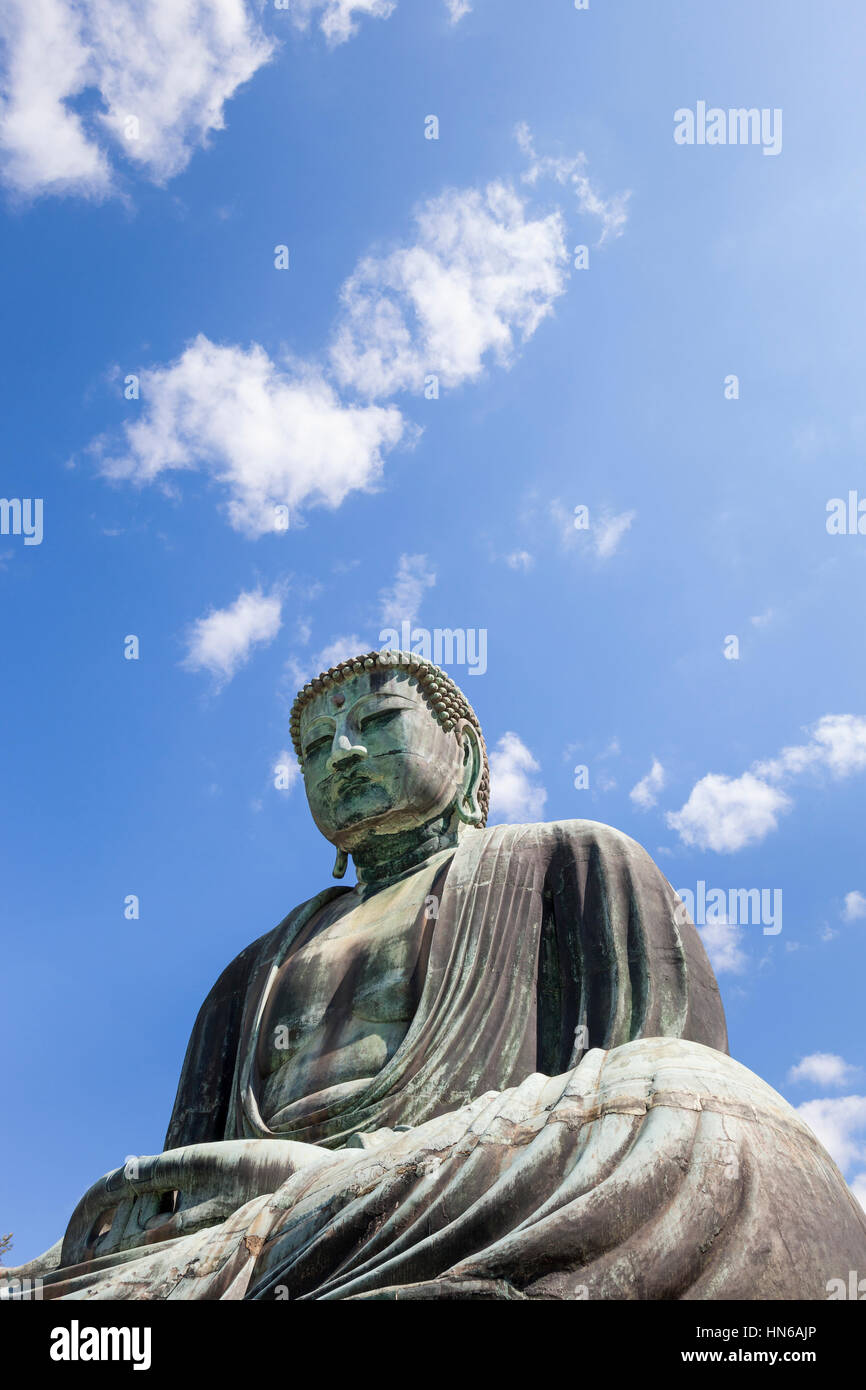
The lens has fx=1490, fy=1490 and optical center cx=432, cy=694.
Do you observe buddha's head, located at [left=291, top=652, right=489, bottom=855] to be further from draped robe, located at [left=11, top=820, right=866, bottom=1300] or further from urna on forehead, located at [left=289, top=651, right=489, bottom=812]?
draped robe, located at [left=11, top=820, right=866, bottom=1300]

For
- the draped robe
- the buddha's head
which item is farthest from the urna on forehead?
the draped robe

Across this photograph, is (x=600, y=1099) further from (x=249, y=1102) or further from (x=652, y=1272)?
(x=249, y=1102)

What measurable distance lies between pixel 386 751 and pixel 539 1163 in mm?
4420

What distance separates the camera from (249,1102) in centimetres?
816

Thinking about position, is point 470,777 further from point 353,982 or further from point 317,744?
point 353,982

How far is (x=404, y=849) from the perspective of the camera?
373 inches

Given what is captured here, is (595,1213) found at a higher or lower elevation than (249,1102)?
lower

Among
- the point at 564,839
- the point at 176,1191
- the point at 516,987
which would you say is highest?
the point at 564,839

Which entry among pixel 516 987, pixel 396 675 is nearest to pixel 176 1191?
A: pixel 516 987
